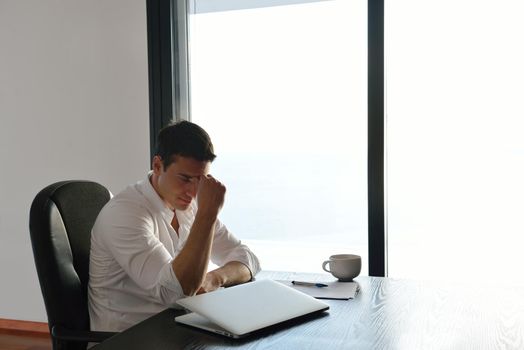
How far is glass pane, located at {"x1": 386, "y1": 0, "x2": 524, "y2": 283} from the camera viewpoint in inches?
105

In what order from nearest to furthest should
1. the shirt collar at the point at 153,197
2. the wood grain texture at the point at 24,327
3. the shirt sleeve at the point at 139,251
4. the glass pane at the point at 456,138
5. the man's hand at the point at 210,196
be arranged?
the shirt sleeve at the point at 139,251 < the man's hand at the point at 210,196 < the shirt collar at the point at 153,197 < the glass pane at the point at 456,138 < the wood grain texture at the point at 24,327

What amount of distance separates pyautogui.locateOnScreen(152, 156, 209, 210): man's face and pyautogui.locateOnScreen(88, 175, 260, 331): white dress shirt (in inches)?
1.2

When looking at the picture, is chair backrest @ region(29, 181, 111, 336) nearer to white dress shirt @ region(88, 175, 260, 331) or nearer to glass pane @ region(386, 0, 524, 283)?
white dress shirt @ region(88, 175, 260, 331)

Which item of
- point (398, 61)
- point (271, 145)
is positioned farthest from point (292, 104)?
point (398, 61)

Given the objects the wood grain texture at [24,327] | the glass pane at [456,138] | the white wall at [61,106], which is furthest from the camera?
the wood grain texture at [24,327]

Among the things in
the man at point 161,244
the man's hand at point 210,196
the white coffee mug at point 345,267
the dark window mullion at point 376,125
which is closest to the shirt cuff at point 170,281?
the man at point 161,244

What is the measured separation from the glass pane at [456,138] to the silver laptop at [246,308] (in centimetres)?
145

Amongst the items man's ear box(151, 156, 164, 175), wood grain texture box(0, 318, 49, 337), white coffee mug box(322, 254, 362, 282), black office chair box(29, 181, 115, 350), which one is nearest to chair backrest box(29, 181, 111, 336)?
black office chair box(29, 181, 115, 350)

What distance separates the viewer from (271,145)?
9.89 feet

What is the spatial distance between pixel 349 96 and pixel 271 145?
46 centimetres

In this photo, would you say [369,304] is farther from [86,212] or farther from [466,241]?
[466,241]

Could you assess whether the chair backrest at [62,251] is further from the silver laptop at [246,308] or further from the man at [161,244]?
the silver laptop at [246,308]

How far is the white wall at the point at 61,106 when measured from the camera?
3.19 meters

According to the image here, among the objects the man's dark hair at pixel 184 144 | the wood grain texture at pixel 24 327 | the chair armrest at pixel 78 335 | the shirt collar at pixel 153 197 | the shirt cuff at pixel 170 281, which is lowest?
the wood grain texture at pixel 24 327
